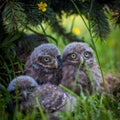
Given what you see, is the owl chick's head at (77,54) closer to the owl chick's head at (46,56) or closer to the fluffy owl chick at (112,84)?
the owl chick's head at (46,56)

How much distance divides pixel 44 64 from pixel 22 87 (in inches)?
24.5

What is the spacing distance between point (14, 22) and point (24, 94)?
67 centimetres

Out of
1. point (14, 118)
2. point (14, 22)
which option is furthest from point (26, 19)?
point (14, 118)

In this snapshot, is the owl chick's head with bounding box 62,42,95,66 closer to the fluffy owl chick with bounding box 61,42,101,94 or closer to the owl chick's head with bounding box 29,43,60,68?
the fluffy owl chick with bounding box 61,42,101,94

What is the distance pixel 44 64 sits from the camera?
17.2 feet

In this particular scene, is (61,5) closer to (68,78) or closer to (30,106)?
(68,78)

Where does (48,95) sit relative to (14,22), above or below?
below


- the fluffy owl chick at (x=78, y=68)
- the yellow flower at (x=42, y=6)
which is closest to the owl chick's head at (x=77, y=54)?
→ the fluffy owl chick at (x=78, y=68)

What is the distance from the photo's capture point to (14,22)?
15.0ft

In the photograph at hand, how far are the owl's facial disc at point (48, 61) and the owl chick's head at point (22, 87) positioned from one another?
520 mm

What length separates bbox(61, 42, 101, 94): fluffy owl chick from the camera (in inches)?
209

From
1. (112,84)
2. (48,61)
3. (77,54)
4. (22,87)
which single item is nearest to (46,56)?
(48,61)

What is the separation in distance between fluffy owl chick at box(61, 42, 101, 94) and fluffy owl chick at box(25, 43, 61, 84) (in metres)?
0.12

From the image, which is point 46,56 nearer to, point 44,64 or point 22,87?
point 44,64
